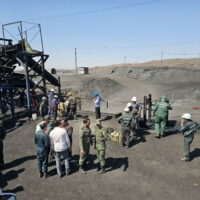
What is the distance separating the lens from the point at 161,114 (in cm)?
962

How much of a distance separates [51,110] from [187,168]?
27.0 feet

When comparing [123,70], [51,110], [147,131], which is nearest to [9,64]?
[51,110]

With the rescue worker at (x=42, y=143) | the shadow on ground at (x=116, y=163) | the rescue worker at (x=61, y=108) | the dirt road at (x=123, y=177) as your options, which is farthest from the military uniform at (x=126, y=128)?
the rescue worker at (x=61, y=108)

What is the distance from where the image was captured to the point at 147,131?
35.8 feet

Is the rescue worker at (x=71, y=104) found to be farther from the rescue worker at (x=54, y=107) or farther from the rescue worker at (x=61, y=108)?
the rescue worker at (x=54, y=107)

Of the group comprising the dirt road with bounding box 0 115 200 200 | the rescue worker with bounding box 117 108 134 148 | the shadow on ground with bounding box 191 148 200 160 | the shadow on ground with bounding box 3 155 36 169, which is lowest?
the shadow on ground with bounding box 3 155 36 169

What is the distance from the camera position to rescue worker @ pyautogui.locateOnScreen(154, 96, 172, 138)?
9602 mm

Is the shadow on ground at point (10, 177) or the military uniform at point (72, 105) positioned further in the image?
the military uniform at point (72, 105)

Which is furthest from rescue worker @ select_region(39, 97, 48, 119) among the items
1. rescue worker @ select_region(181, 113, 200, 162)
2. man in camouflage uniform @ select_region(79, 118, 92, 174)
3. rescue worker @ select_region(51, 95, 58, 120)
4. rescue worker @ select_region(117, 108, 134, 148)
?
rescue worker @ select_region(181, 113, 200, 162)

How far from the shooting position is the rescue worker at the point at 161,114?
9602mm

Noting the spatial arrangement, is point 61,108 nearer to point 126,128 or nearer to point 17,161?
point 17,161

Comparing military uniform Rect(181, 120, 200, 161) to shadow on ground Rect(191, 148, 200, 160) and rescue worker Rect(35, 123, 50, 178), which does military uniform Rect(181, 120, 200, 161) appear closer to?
shadow on ground Rect(191, 148, 200, 160)

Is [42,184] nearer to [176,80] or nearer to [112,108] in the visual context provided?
[112,108]

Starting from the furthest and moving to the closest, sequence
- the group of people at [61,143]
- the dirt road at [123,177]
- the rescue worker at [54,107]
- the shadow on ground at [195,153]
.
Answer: the rescue worker at [54,107], the shadow on ground at [195,153], the group of people at [61,143], the dirt road at [123,177]
